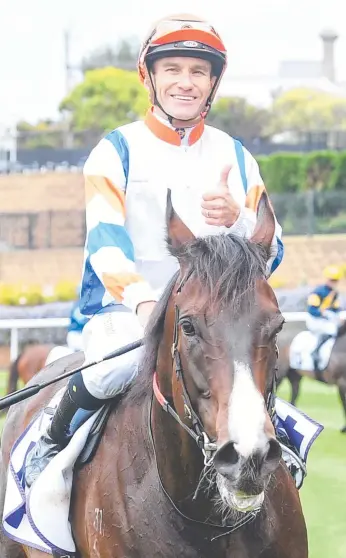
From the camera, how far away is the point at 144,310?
2879mm

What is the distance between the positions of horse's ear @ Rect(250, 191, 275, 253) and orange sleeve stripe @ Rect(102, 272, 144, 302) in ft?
1.45

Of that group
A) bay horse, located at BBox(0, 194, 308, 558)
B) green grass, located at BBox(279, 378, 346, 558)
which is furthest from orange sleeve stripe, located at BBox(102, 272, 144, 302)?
green grass, located at BBox(279, 378, 346, 558)

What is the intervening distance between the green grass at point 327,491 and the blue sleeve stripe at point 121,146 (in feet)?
10.4

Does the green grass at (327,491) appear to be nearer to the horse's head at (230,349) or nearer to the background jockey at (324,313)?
the background jockey at (324,313)

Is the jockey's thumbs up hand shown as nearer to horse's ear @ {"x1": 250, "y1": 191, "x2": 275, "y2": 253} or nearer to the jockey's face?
horse's ear @ {"x1": 250, "y1": 191, "x2": 275, "y2": 253}

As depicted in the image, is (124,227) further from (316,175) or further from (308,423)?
(316,175)

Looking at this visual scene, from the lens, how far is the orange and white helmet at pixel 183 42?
321 centimetres

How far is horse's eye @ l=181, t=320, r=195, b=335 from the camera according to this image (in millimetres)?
2461

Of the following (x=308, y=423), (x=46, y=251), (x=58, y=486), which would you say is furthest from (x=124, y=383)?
(x=46, y=251)

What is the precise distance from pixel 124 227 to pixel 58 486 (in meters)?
0.88

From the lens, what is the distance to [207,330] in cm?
242

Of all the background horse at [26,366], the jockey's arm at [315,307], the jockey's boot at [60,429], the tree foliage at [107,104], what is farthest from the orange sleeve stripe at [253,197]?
the tree foliage at [107,104]

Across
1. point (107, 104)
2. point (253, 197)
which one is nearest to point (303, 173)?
point (253, 197)

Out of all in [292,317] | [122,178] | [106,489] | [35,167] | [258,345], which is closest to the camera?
[258,345]
